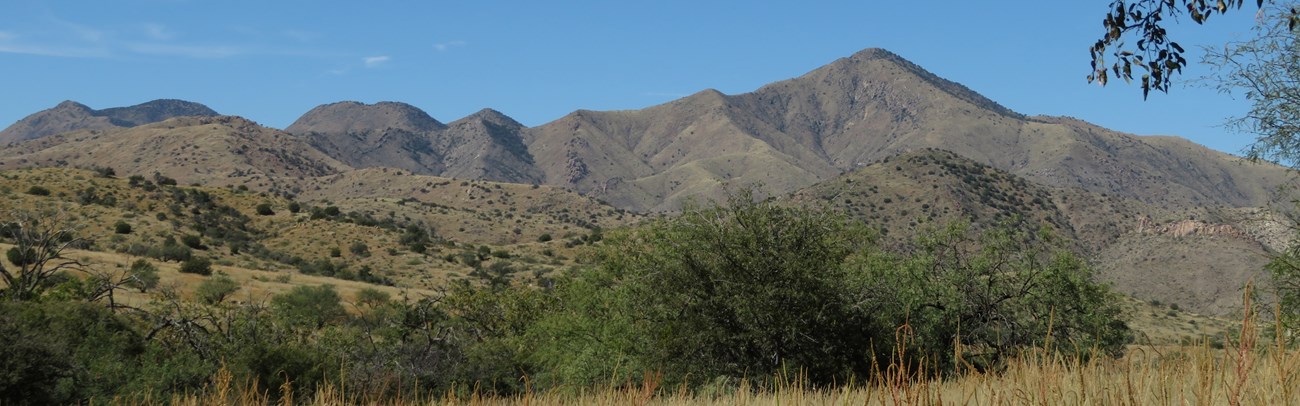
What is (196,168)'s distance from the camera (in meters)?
167

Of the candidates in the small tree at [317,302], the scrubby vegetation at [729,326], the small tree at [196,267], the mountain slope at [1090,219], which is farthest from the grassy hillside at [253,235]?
the mountain slope at [1090,219]

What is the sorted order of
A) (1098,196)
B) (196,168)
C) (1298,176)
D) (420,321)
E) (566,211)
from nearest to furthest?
(1298,176) → (420,321) → (1098,196) → (566,211) → (196,168)

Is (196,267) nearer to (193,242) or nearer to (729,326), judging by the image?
(193,242)

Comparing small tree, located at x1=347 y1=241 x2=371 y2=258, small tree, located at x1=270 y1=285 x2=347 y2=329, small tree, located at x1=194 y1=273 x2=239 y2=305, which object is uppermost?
small tree, located at x1=347 y1=241 x2=371 y2=258

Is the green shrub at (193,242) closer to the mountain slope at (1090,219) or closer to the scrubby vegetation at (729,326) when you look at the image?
the scrubby vegetation at (729,326)

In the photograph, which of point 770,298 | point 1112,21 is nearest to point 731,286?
point 770,298

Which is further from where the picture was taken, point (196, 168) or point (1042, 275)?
point (196, 168)

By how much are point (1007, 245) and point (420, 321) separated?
→ 873 inches

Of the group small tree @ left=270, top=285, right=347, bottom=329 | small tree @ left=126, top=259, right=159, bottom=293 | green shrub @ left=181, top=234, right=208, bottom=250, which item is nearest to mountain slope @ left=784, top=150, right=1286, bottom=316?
small tree @ left=270, top=285, right=347, bottom=329

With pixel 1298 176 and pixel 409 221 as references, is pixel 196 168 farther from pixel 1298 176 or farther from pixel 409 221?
pixel 1298 176

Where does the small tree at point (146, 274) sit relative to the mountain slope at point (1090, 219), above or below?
below

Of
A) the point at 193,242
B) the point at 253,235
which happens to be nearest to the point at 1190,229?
the point at 253,235

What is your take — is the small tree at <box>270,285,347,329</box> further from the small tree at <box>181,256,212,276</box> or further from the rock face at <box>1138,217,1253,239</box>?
the rock face at <box>1138,217,1253,239</box>

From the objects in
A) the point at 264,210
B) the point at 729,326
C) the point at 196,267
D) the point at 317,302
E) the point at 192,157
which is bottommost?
the point at 317,302
